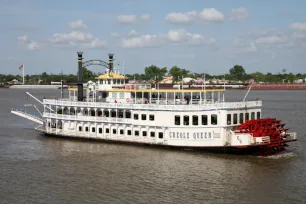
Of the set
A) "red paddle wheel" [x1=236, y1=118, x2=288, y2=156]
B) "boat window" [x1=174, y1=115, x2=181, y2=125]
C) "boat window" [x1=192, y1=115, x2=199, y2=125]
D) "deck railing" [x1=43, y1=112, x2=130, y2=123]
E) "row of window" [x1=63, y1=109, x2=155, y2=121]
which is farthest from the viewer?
"deck railing" [x1=43, y1=112, x2=130, y2=123]

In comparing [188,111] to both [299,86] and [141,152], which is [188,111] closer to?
[141,152]

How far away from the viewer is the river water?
23.6 m

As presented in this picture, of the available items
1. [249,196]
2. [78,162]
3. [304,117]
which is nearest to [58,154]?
[78,162]

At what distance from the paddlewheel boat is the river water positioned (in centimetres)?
91

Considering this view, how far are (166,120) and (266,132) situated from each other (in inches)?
297

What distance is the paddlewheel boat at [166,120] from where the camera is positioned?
32.0 metres

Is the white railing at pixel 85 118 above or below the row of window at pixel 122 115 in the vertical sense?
below

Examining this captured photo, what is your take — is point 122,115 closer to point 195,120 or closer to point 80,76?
point 195,120

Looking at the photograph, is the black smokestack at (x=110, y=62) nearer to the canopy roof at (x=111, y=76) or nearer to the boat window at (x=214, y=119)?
the canopy roof at (x=111, y=76)

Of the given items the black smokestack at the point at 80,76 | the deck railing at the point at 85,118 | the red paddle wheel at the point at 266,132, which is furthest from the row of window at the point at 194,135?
the black smokestack at the point at 80,76

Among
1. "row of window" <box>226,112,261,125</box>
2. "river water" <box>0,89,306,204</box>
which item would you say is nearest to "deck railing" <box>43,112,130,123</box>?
"river water" <box>0,89,306,204</box>

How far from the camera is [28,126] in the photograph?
51156 mm

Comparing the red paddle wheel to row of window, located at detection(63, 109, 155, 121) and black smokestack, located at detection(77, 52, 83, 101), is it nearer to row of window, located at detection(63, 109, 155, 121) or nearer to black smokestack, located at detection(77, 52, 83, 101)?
row of window, located at detection(63, 109, 155, 121)

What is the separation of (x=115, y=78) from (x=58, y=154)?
10228mm
